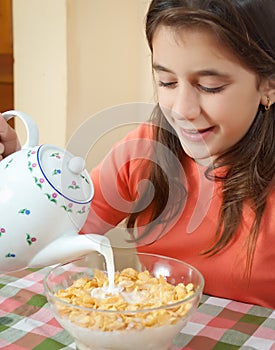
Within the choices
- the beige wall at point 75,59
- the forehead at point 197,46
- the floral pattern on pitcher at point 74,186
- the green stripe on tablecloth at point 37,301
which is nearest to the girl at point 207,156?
the forehead at point 197,46

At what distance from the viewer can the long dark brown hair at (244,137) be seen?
1.06 m

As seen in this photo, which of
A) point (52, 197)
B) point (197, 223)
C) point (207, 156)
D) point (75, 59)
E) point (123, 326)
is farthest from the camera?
point (75, 59)

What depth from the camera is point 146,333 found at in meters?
0.76

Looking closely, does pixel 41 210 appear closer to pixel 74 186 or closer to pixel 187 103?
pixel 74 186

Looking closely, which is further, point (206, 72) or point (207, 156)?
point (207, 156)

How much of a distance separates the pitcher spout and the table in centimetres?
12

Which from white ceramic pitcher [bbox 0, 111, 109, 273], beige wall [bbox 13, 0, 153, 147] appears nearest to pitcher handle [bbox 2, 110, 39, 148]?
white ceramic pitcher [bbox 0, 111, 109, 273]

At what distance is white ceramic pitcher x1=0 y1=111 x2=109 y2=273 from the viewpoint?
2.79 ft

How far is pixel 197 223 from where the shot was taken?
1341 mm

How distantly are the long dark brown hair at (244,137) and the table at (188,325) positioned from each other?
0.80ft

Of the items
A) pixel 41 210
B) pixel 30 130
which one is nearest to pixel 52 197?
pixel 41 210

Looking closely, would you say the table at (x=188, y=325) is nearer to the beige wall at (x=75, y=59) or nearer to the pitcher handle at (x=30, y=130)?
the pitcher handle at (x=30, y=130)

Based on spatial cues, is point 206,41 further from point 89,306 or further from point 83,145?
point 89,306

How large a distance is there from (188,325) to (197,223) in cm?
39
